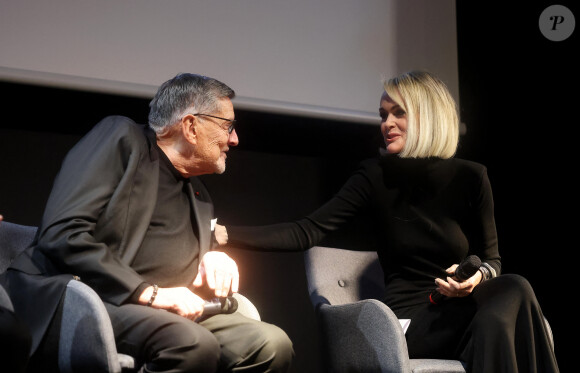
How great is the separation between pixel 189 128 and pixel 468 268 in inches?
39.0

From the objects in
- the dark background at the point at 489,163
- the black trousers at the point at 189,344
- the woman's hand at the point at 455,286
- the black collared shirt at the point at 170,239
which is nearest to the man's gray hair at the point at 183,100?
the black collared shirt at the point at 170,239

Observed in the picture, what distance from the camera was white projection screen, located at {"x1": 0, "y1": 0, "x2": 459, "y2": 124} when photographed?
8.11ft

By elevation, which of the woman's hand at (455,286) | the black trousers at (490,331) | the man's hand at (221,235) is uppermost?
the man's hand at (221,235)

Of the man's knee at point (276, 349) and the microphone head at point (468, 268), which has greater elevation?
the microphone head at point (468, 268)

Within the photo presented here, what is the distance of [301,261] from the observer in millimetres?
2939

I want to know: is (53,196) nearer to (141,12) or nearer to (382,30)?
(141,12)

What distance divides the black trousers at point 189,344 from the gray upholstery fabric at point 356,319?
274mm

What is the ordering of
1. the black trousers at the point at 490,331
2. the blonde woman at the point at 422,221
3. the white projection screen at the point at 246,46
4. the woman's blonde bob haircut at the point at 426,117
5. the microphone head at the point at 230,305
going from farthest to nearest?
the white projection screen at the point at 246,46
the woman's blonde bob haircut at the point at 426,117
the blonde woman at the point at 422,221
the microphone head at the point at 230,305
the black trousers at the point at 490,331

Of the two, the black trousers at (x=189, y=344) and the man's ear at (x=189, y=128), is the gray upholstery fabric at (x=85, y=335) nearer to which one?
the black trousers at (x=189, y=344)

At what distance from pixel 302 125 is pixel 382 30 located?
65 centimetres

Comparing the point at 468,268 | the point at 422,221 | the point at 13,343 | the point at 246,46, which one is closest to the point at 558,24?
the point at 422,221

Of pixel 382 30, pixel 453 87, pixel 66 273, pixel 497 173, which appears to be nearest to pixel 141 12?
pixel 382 30

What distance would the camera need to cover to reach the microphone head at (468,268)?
1.96m

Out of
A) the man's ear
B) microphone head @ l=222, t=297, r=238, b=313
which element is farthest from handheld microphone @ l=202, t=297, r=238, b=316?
the man's ear
